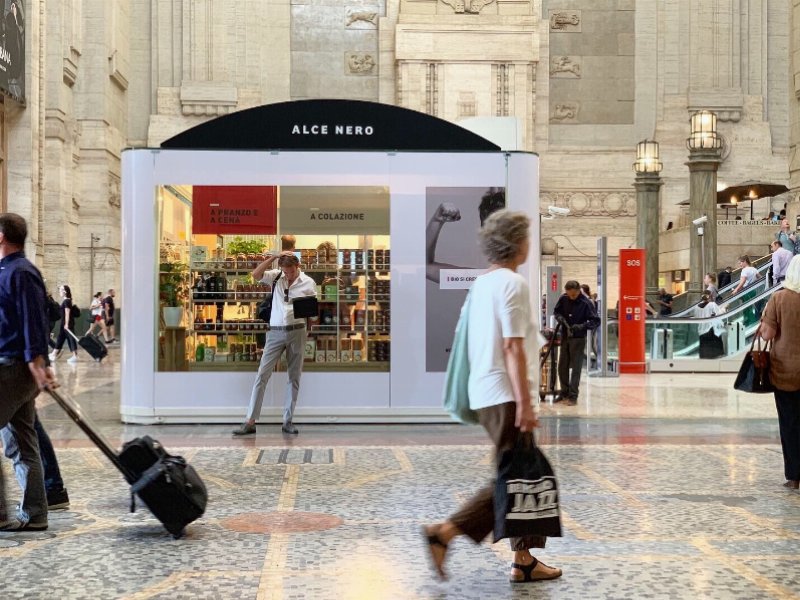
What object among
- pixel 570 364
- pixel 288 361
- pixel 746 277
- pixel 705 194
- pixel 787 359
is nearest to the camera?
pixel 787 359

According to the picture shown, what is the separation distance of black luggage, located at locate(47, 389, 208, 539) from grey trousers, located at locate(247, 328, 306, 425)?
15.7ft

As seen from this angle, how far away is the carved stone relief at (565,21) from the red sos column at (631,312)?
2215cm

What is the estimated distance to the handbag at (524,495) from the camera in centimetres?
535

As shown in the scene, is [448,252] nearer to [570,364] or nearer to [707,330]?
[570,364]

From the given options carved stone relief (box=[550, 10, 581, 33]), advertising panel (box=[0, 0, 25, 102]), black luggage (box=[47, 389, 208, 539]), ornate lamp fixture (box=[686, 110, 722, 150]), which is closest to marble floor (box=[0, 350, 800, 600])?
black luggage (box=[47, 389, 208, 539])

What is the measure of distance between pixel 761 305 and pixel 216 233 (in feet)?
42.4

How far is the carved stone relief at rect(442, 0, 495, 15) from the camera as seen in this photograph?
4134cm

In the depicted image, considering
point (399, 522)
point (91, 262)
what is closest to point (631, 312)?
point (399, 522)

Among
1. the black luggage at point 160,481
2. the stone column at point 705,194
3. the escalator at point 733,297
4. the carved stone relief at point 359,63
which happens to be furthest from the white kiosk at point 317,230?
the carved stone relief at point 359,63

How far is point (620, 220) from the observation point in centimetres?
4153

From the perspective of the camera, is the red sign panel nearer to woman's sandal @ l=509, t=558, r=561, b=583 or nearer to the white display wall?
the white display wall

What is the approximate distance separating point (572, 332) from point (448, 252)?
→ 3339mm

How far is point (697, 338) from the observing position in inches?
878

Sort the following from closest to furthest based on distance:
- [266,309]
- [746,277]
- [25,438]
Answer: [25,438] < [266,309] < [746,277]
